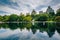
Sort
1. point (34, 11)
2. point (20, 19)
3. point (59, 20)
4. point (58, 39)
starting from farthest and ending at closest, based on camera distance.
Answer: point (34, 11) < point (20, 19) < point (59, 20) < point (58, 39)

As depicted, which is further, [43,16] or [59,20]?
[43,16]

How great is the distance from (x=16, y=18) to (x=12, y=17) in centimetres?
217

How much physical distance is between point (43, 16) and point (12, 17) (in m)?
14.8

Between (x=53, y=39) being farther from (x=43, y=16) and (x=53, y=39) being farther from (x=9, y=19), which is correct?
(x=9, y=19)

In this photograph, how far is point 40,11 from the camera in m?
70.2

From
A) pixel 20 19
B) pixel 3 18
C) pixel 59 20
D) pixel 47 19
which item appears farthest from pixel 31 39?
pixel 3 18

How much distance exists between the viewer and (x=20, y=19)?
6378 centimetres

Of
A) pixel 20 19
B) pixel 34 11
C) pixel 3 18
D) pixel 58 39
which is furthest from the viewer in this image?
pixel 34 11

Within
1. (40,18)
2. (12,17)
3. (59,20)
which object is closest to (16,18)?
(12,17)

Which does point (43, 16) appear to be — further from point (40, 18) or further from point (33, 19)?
point (33, 19)

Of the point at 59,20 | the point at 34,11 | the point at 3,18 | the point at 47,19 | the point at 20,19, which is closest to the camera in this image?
the point at 59,20

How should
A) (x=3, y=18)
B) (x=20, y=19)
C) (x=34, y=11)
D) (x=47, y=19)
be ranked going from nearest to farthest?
1. (x=47, y=19)
2. (x=20, y=19)
3. (x=3, y=18)
4. (x=34, y=11)

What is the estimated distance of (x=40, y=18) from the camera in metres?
57.9

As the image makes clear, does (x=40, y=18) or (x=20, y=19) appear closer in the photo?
(x=40, y=18)
